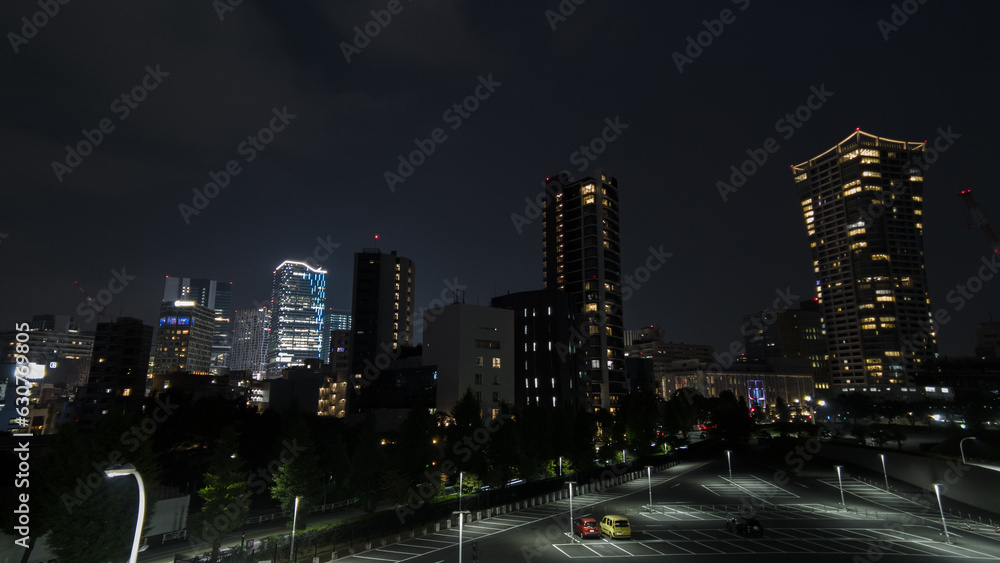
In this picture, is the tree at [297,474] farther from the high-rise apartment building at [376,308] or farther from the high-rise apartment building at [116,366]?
the high-rise apartment building at [116,366]

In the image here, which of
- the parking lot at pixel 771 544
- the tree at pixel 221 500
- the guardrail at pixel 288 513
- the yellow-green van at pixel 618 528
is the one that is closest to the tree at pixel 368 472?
the guardrail at pixel 288 513

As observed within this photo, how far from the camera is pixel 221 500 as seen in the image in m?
32.8

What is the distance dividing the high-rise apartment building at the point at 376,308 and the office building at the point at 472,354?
52757mm

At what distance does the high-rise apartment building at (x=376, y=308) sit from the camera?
157m

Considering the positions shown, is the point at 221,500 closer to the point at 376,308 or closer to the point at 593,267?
the point at 593,267

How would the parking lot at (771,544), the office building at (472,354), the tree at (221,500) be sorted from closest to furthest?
1. the tree at (221,500)
2. the parking lot at (771,544)
3. the office building at (472,354)

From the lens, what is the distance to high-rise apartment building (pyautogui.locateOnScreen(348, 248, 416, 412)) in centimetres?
15712

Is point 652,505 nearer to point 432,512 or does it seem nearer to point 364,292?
point 432,512

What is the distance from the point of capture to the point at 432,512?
1578 inches

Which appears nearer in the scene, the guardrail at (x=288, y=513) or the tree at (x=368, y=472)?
the guardrail at (x=288, y=513)

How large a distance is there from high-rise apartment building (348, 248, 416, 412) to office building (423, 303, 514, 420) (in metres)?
52.8

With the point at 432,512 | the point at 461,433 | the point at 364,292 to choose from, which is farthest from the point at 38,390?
the point at 432,512

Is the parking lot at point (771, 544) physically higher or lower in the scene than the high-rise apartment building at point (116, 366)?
lower

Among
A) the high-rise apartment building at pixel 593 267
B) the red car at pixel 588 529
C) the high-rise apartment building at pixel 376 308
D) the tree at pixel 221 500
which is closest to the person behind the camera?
the tree at pixel 221 500
